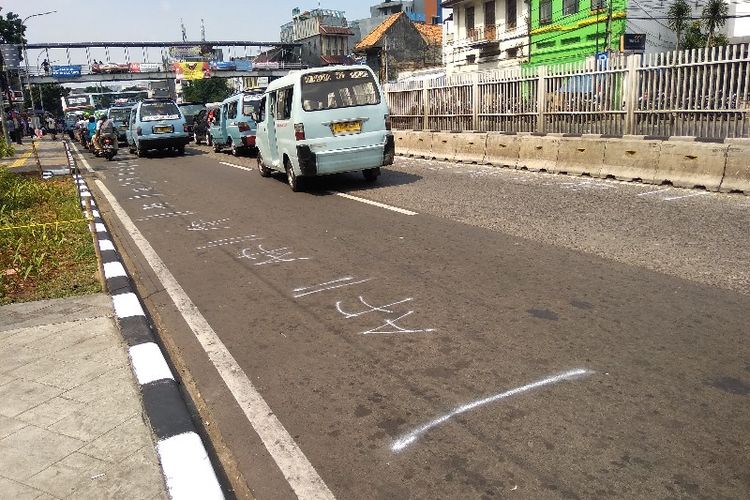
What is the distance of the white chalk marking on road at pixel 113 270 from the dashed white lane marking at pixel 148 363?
209 cm

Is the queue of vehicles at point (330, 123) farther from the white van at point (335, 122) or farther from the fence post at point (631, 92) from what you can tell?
the fence post at point (631, 92)

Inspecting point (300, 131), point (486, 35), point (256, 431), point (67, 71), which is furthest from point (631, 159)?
point (67, 71)

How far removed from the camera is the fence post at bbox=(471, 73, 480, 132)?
56.2ft

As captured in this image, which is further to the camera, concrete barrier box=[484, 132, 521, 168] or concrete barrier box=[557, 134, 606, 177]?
concrete barrier box=[484, 132, 521, 168]

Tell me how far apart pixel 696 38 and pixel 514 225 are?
33.4 meters

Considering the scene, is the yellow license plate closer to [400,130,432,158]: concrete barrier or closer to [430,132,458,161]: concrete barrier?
[430,132,458,161]: concrete barrier

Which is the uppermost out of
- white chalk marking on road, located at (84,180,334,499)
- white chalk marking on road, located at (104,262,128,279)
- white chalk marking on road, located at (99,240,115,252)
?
white chalk marking on road, located at (99,240,115,252)

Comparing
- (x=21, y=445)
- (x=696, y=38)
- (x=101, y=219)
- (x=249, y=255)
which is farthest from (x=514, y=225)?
(x=696, y=38)

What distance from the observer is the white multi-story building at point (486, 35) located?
39906 millimetres

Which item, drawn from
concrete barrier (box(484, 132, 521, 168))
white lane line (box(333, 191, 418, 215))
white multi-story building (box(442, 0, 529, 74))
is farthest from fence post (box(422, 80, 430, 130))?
white multi-story building (box(442, 0, 529, 74))

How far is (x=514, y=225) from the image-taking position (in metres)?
7.64

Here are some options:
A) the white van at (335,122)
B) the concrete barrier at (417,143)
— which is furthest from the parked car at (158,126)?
the white van at (335,122)

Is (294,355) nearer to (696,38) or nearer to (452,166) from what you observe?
(452,166)

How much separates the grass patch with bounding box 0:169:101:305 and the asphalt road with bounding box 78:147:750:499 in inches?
23.4
